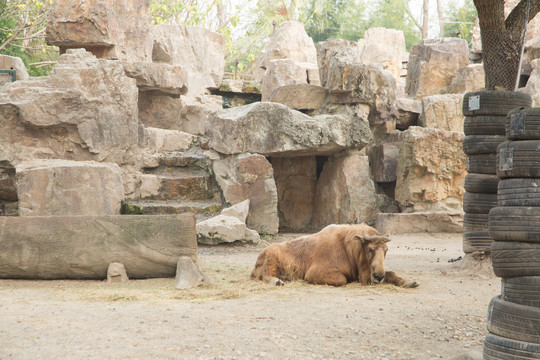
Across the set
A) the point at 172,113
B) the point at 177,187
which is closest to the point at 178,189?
the point at 177,187

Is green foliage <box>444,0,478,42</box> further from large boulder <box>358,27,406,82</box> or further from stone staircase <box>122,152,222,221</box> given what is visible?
stone staircase <box>122,152,222,221</box>

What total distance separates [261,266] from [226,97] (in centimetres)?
940

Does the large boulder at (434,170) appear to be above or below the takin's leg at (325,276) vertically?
above

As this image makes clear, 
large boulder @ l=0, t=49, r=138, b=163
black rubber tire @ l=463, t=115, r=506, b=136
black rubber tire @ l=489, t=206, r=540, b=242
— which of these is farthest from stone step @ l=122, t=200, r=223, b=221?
black rubber tire @ l=489, t=206, r=540, b=242

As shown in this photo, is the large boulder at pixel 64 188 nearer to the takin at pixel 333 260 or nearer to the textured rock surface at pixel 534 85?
the takin at pixel 333 260

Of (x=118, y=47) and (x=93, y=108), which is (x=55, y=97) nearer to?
(x=93, y=108)

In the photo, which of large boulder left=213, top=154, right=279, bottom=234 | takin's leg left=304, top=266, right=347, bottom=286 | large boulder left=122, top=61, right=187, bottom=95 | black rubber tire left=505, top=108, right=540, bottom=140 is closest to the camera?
black rubber tire left=505, top=108, right=540, bottom=140

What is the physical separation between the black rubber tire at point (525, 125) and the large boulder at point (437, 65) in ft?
44.5

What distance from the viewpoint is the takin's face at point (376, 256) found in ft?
18.9

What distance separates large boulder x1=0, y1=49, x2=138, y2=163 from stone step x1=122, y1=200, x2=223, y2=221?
0.95m

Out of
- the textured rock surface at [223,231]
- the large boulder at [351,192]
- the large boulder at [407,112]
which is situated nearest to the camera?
the textured rock surface at [223,231]

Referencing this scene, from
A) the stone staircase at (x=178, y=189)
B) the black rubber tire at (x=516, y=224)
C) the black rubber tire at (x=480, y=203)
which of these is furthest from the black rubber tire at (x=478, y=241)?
the stone staircase at (x=178, y=189)

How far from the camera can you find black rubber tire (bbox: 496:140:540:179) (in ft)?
9.73

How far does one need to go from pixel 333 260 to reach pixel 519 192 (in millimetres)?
3273
